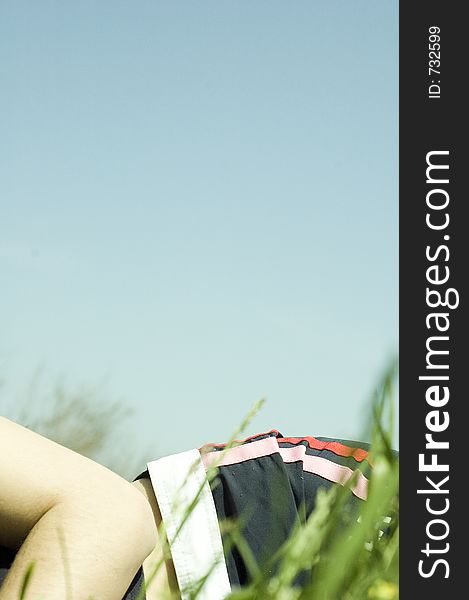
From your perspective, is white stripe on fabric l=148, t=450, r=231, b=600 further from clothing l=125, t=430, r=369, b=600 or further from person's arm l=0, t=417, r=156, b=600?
person's arm l=0, t=417, r=156, b=600

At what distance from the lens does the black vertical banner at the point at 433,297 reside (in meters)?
0.27

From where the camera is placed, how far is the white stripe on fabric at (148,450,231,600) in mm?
1035

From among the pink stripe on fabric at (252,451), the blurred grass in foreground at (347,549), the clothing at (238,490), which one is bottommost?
the blurred grass in foreground at (347,549)

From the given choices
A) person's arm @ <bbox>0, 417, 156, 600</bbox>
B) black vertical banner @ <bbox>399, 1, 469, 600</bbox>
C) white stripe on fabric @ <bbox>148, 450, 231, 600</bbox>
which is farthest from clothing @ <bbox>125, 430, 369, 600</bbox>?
black vertical banner @ <bbox>399, 1, 469, 600</bbox>

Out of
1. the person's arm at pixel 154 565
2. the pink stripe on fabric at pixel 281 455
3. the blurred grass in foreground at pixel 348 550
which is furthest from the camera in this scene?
the pink stripe on fabric at pixel 281 455

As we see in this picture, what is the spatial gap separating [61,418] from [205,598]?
171cm

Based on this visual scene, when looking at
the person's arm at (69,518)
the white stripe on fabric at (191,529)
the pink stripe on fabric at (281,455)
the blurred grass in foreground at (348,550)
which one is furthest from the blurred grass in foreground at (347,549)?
the pink stripe on fabric at (281,455)

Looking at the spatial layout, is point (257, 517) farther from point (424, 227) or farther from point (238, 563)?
point (424, 227)

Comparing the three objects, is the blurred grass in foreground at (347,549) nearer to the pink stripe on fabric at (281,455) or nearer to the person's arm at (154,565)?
the person's arm at (154,565)

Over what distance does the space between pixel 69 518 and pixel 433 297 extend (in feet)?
1.74

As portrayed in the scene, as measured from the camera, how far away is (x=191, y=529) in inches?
44.4

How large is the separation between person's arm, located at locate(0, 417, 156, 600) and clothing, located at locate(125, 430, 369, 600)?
0.23 meters

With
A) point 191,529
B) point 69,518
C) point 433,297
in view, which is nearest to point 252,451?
point 191,529

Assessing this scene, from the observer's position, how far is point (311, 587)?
19 centimetres
